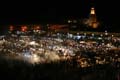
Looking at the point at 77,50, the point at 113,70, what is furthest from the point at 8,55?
the point at 113,70

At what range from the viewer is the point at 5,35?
181 feet

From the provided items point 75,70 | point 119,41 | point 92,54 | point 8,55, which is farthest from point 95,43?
point 75,70

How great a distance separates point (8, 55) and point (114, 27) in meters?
28.3

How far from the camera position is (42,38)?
54.1 m

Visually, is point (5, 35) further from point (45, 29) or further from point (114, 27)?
point (114, 27)

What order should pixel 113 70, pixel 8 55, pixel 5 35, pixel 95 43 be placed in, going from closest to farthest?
pixel 113 70
pixel 8 55
pixel 95 43
pixel 5 35

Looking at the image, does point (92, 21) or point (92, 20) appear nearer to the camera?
point (92, 20)

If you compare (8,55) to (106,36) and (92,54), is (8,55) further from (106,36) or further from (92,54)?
(106,36)

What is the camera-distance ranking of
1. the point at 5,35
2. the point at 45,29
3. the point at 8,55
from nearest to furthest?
the point at 8,55 → the point at 5,35 → the point at 45,29

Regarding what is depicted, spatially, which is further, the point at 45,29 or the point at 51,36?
the point at 45,29

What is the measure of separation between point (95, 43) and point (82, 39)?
4.77 metres

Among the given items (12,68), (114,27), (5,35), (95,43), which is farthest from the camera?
(114,27)

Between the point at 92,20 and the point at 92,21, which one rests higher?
Result: the point at 92,20

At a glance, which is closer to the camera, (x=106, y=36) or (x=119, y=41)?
(x=119, y=41)
